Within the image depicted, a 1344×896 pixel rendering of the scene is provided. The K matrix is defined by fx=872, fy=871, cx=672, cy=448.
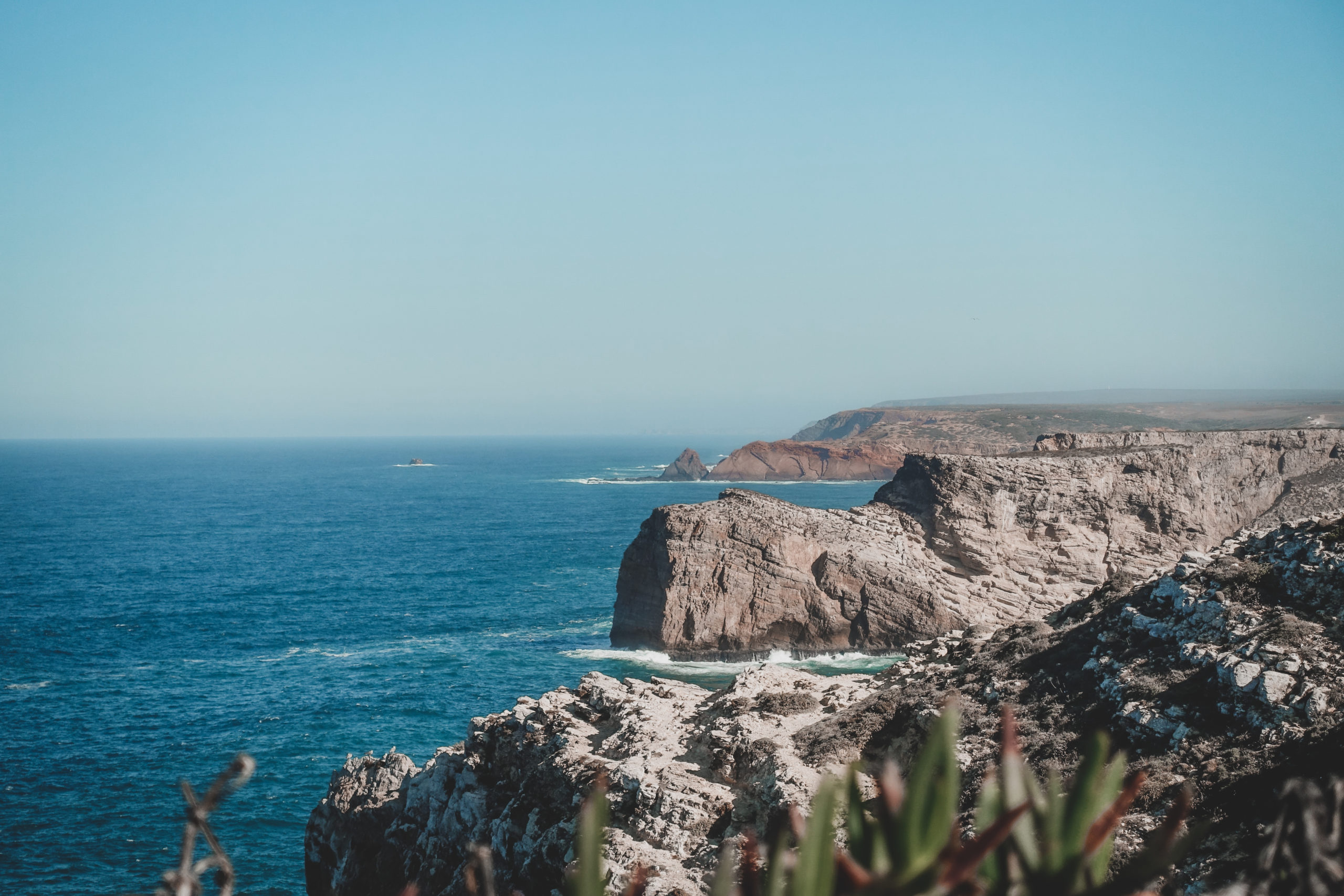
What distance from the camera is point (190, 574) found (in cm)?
5597

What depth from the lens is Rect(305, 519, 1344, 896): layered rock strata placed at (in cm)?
1020

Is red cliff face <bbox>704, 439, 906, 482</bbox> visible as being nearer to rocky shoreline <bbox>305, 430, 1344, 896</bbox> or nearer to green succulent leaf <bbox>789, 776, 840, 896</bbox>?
rocky shoreline <bbox>305, 430, 1344, 896</bbox>

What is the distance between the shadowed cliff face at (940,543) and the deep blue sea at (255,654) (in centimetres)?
301

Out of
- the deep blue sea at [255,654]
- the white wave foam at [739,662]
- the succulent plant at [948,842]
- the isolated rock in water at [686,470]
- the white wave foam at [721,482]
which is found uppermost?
the succulent plant at [948,842]

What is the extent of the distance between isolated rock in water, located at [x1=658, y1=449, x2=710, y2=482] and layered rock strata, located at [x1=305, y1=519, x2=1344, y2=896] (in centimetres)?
10905

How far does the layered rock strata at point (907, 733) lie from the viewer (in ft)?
33.5

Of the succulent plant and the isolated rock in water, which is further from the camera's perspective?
the isolated rock in water

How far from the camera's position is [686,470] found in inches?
5064

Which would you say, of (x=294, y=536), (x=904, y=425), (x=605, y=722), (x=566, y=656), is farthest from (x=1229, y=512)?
(x=904, y=425)

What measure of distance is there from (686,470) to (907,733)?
115381 millimetres

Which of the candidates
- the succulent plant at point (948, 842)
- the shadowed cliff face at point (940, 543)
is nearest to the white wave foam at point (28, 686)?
the shadowed cliff face at point (940, 543)

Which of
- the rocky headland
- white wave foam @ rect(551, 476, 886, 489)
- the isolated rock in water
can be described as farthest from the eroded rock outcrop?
the isolated rock in water

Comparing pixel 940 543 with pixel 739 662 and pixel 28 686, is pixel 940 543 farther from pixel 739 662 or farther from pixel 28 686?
pixel 28 686

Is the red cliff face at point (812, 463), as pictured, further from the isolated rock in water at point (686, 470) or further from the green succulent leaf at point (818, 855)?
the green succulent leaf at point (818, 855)
